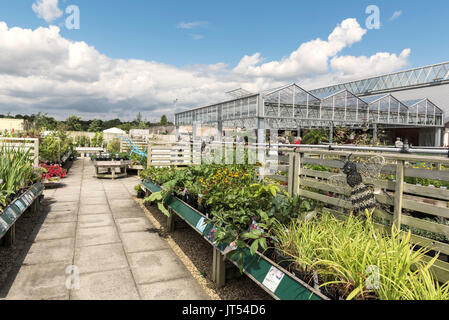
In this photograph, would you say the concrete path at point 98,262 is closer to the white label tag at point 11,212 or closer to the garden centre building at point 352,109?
the white label tag at point 11,212

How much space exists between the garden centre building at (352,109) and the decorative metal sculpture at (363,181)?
7.06 metres

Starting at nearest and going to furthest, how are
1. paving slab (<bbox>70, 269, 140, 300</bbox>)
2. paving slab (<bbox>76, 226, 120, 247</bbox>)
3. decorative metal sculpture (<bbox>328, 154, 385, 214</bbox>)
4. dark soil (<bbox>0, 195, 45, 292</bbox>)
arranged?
decorative metal sculpture (<bbox>328, 154, 385, 214</bbox>) → paving slab (<bbox>70, 269, 140, 300</bbox>) → dark soil (<bbox>0, 195, 45, 292</bbox>) → paving slab (<bbox>76, 226, 120, 247</bbox>)

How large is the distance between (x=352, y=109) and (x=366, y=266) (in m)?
17.3

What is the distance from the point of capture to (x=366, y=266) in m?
1.66

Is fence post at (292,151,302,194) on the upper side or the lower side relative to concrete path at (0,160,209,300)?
upper

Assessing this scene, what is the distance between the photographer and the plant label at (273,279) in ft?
6.17

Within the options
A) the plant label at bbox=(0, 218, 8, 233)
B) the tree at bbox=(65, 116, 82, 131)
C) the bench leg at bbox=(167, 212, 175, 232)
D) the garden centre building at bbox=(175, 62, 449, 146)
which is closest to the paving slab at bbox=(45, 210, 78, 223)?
the bench leg at bbox=(167, 212, 175, 232)

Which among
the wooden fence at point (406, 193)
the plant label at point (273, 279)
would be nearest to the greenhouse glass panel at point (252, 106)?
the wooden fence at point (406, 193)

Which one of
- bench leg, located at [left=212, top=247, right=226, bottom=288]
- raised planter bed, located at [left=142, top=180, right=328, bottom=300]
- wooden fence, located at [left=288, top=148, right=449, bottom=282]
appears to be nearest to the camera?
raised planter bed, located at [left=142, top=180, right=328, bottom=300]

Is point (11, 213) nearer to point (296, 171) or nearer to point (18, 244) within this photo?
point (18, 244)

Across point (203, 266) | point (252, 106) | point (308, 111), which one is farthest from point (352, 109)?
point (203, 266)

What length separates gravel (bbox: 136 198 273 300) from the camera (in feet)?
8.27

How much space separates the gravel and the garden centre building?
6.76 m

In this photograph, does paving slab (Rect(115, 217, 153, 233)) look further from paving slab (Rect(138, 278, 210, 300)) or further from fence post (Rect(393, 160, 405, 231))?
fence post (Rect(393, 160, 405, 231))
